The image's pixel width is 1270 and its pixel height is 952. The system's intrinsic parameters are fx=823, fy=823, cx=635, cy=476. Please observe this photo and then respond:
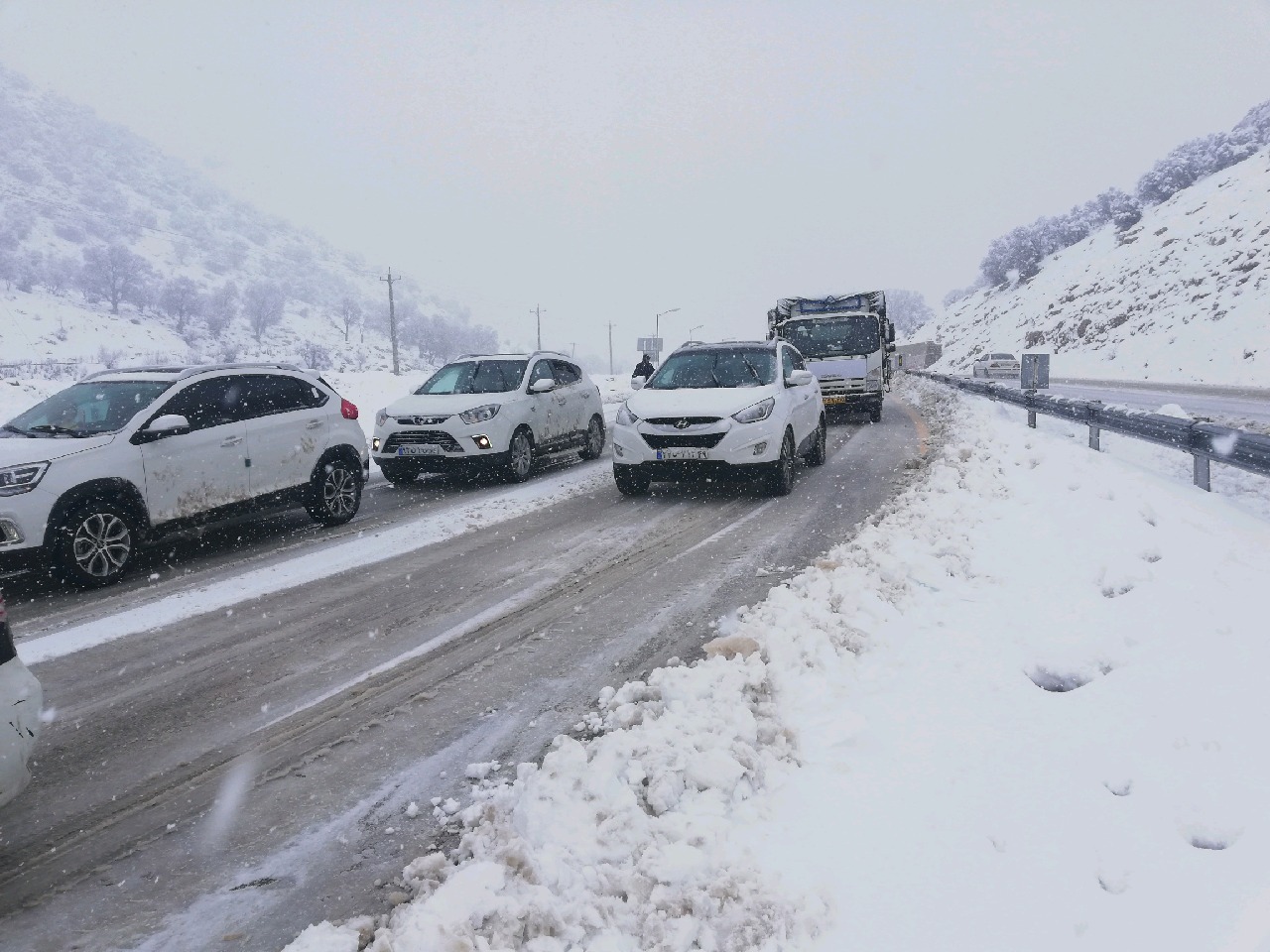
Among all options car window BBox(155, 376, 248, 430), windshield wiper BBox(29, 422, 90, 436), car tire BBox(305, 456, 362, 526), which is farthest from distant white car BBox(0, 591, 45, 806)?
car tire BBox(305, 456, 362, 526)

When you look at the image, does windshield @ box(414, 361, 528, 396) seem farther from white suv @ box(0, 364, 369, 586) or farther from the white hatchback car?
white suv @ box(0, 364, 369, 586)

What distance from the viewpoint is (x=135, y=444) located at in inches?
272

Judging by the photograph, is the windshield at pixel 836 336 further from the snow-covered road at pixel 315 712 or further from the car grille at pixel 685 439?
the snow-covered road at pixel 315 712

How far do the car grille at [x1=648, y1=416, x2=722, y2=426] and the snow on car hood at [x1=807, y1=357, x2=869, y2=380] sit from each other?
34.1ft

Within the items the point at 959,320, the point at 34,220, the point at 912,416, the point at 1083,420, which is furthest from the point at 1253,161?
the point at 34,220

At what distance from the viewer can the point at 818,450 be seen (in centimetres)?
1206

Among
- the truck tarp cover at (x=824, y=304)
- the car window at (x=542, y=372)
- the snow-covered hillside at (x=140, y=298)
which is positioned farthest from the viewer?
the snow-covered hillside at (x=140, y=298)

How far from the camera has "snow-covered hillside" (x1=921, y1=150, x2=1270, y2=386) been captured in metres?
40.4

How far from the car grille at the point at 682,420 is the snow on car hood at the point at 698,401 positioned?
37mm

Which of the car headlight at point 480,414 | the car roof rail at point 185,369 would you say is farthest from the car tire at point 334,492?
the car headlight at point 480,414

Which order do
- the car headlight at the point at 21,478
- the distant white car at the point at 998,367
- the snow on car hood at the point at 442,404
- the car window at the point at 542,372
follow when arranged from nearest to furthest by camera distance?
→ the car headlight at the point at 21,478, the snow on car hood at the point at 442,404, the car window at the point at 542,372, the distant white car at the point at 998,367

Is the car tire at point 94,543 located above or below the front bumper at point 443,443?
below

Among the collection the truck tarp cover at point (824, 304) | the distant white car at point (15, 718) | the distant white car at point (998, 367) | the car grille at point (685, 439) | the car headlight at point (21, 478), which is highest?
the truck tarp cover at point (824, 304)

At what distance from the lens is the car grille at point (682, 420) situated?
9.30 meters
